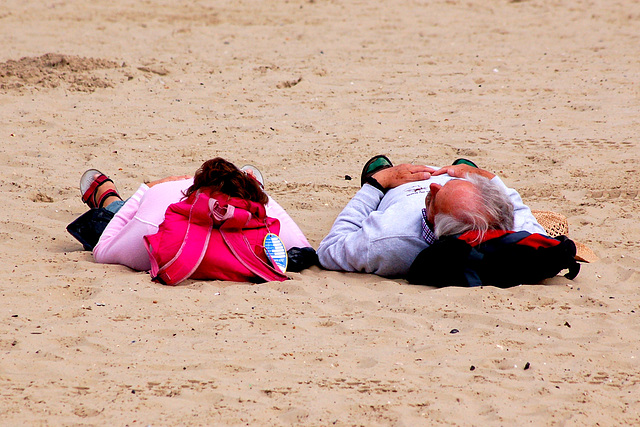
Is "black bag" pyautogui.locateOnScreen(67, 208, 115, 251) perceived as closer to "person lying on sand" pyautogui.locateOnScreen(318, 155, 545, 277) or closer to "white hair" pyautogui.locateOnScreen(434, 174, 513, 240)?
"person lying on sand" pyautogui.locateOnScreen(318, 155, 545, 277)

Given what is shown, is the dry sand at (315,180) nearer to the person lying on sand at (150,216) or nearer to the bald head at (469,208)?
the person lying on sand at (150,216)

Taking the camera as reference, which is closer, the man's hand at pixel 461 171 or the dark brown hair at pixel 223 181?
the dark brown hair at pixel 223 181

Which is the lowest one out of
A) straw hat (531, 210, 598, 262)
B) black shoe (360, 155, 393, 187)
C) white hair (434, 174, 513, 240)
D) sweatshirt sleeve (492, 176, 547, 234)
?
straw hat (531, 210, 598, 262)

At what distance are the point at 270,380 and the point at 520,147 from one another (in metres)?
4.00

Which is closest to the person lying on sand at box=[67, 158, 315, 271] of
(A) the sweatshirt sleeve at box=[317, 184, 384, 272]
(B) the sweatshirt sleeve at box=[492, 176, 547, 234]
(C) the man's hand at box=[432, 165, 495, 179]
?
(A) the sweatshirt sleeve at box=[317, 184, 384, 272]

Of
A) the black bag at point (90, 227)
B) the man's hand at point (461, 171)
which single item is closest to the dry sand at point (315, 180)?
the black bag at point (90, 227)

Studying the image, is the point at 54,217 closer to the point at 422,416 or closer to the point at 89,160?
the point at 89,160

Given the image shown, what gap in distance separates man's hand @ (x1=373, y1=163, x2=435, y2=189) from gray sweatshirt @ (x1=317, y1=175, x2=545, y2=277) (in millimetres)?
124

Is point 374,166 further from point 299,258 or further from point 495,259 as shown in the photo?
point 495,259

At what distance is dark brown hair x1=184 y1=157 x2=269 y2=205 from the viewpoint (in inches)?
156

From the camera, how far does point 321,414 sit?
2656 millimetres

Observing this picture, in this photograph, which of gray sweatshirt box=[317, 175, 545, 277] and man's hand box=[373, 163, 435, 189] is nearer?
gray sweatshirt box=[317, 175, 545, 277]

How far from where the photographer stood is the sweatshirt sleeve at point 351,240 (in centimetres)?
407

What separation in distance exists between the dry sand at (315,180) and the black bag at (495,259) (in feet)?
0.38
